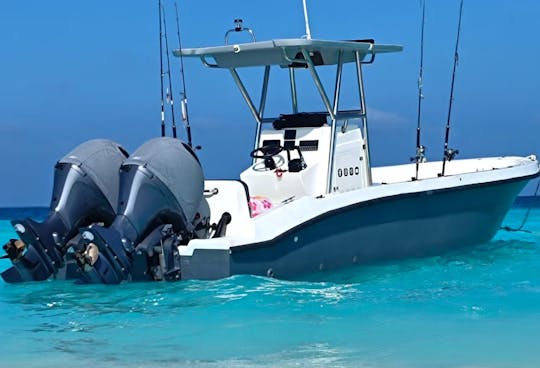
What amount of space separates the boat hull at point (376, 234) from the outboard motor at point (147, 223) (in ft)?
0.94

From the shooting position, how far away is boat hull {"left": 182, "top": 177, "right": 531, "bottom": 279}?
786 cm

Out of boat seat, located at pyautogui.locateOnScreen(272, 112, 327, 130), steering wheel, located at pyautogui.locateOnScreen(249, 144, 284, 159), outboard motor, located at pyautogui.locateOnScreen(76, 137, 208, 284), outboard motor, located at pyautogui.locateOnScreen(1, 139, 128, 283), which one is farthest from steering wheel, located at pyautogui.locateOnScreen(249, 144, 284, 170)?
outboard motor, located at pyautogui.locateOnScreen(1, 139, 128, 283)

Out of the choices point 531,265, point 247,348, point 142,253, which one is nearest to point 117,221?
point 142,253

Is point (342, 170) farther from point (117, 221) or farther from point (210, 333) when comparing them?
point (210, 333)

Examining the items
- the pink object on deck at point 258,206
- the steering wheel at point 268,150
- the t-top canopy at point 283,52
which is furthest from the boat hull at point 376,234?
the t-top canopy at point 283,52

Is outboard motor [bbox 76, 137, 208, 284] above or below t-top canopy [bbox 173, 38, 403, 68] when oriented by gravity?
below

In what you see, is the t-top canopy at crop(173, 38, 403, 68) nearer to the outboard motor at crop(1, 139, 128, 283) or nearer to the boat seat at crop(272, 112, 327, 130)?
the boat seat at crop(272, 112, 327, 130)

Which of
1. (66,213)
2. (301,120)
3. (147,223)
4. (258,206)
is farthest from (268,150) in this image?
(66,213)

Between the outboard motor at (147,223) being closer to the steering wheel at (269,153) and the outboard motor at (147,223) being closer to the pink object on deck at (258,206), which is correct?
the pink object on deck at (258,206)

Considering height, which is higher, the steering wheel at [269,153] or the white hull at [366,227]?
the steering wheel at [269,153]

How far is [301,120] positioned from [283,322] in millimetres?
3311

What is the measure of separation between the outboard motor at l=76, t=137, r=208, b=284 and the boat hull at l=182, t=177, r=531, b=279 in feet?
0.94

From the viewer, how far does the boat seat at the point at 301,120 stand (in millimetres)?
9609

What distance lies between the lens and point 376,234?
909cm
